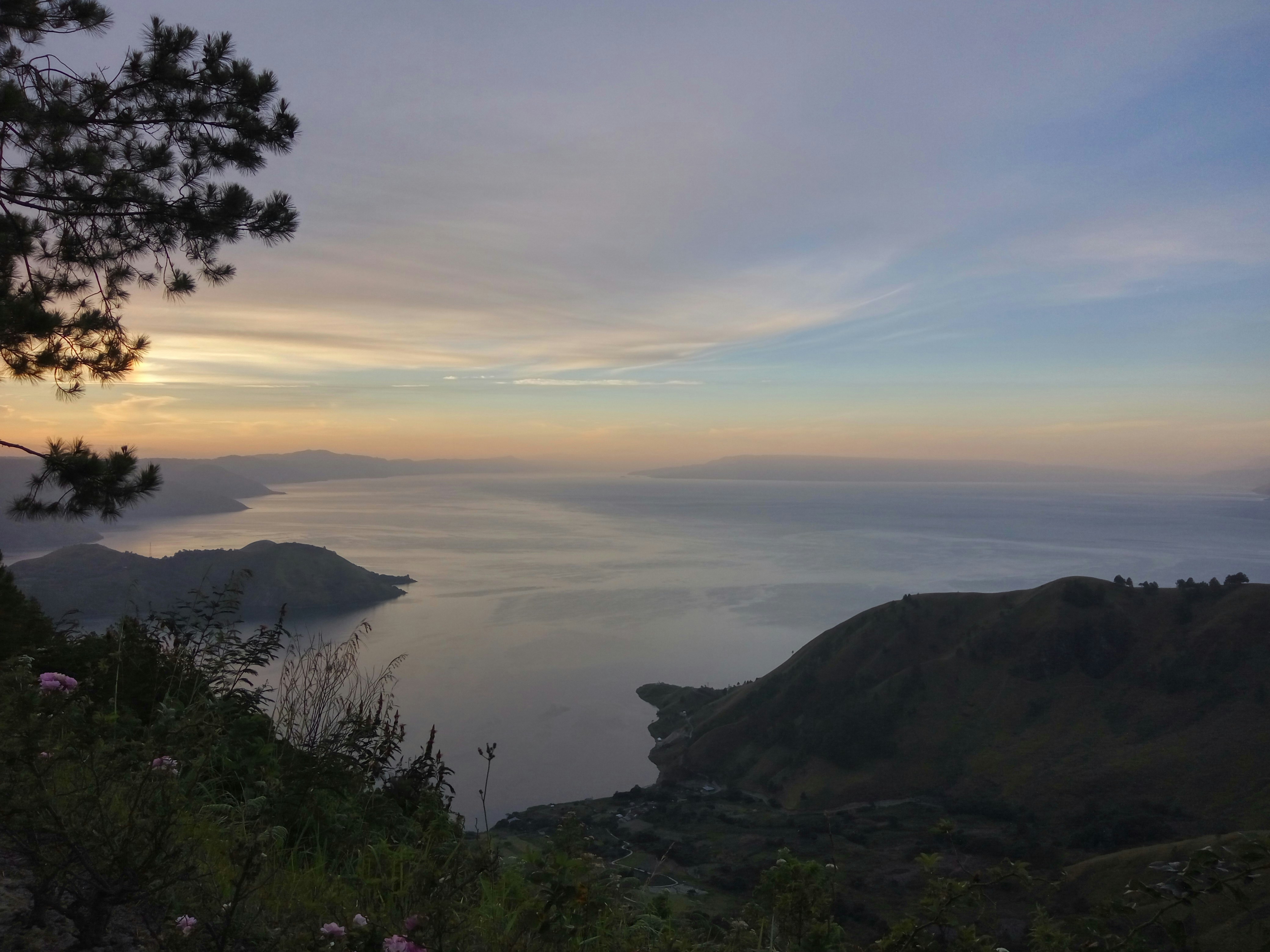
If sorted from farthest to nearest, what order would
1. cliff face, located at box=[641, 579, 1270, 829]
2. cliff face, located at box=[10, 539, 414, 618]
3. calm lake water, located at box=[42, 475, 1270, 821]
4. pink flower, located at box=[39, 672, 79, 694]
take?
cliff face, located at box=[10, 539, 414, 618], calm lake water, located at box=[42, 475, 1270, 821], cliff face, located at box=[641, 579, 1270, 829], pink flower, located at box=[39, 672, 79, 694]

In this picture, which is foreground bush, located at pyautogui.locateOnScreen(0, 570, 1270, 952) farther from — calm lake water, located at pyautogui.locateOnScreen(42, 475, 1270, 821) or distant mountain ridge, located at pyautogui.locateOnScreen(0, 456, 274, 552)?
calm lake water, located at pyautogui.locateOnScreen(42, 475, 1270, 821)

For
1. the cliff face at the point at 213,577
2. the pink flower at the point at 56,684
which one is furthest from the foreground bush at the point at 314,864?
the cliff face at the point at 213,577

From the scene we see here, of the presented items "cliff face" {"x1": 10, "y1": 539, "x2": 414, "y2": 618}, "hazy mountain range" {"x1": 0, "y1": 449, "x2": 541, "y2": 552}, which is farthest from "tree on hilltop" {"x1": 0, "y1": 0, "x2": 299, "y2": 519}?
"cliff face" {"x1": 10, "y1": 539, "x2": 414, "y2": 618}

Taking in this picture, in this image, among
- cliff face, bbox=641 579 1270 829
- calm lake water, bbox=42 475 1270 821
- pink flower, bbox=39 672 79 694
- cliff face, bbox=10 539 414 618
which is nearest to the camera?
pink flower, bbox=39 672 79 694

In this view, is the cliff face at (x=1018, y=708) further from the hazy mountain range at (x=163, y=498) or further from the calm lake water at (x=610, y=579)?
the hazy mountain range at (x=163, y=498)

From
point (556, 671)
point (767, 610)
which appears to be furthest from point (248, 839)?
point (767, 610)

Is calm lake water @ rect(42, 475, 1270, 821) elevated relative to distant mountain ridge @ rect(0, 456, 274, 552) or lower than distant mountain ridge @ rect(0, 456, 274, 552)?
lower

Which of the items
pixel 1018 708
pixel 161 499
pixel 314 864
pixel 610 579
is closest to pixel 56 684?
pixel 314 864
